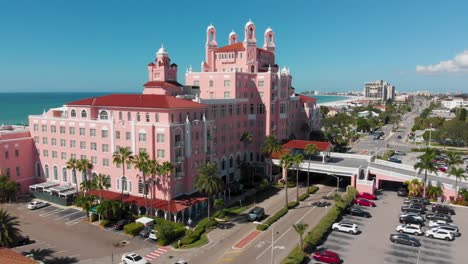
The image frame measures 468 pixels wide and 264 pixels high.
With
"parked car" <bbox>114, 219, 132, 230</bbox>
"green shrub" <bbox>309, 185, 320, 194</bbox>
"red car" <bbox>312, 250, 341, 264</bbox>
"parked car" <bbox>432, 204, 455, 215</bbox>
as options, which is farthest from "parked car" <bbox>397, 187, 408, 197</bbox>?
"parked car" <bbox>114, 219, 132, 230</bbox>

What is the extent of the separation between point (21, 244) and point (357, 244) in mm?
46922

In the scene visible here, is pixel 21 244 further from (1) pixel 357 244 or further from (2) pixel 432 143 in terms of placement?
(2) pixel 432 143

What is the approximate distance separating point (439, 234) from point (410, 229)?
12.6 feet

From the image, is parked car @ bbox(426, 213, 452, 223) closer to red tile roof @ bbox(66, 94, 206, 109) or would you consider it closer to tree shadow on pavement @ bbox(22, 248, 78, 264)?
red tile roof @ bbox(66, 94, 206, 109)

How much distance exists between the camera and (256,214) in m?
60.8

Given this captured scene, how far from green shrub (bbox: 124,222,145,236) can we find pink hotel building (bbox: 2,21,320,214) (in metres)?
7.90

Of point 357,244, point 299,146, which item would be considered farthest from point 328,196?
point 357,244

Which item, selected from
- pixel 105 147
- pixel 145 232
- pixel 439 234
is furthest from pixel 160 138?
pixel 439 234

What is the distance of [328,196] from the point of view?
74500 mm

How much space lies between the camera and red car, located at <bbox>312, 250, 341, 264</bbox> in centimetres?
4544

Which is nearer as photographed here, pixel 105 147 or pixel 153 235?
pixel 153 235

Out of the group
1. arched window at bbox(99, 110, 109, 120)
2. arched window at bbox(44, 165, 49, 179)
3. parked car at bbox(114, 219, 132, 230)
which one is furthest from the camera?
arched window at bbox(44, 165, 49, 179)

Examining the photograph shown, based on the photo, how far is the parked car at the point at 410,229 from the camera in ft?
180

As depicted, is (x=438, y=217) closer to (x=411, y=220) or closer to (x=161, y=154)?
(x=411, y=220)
